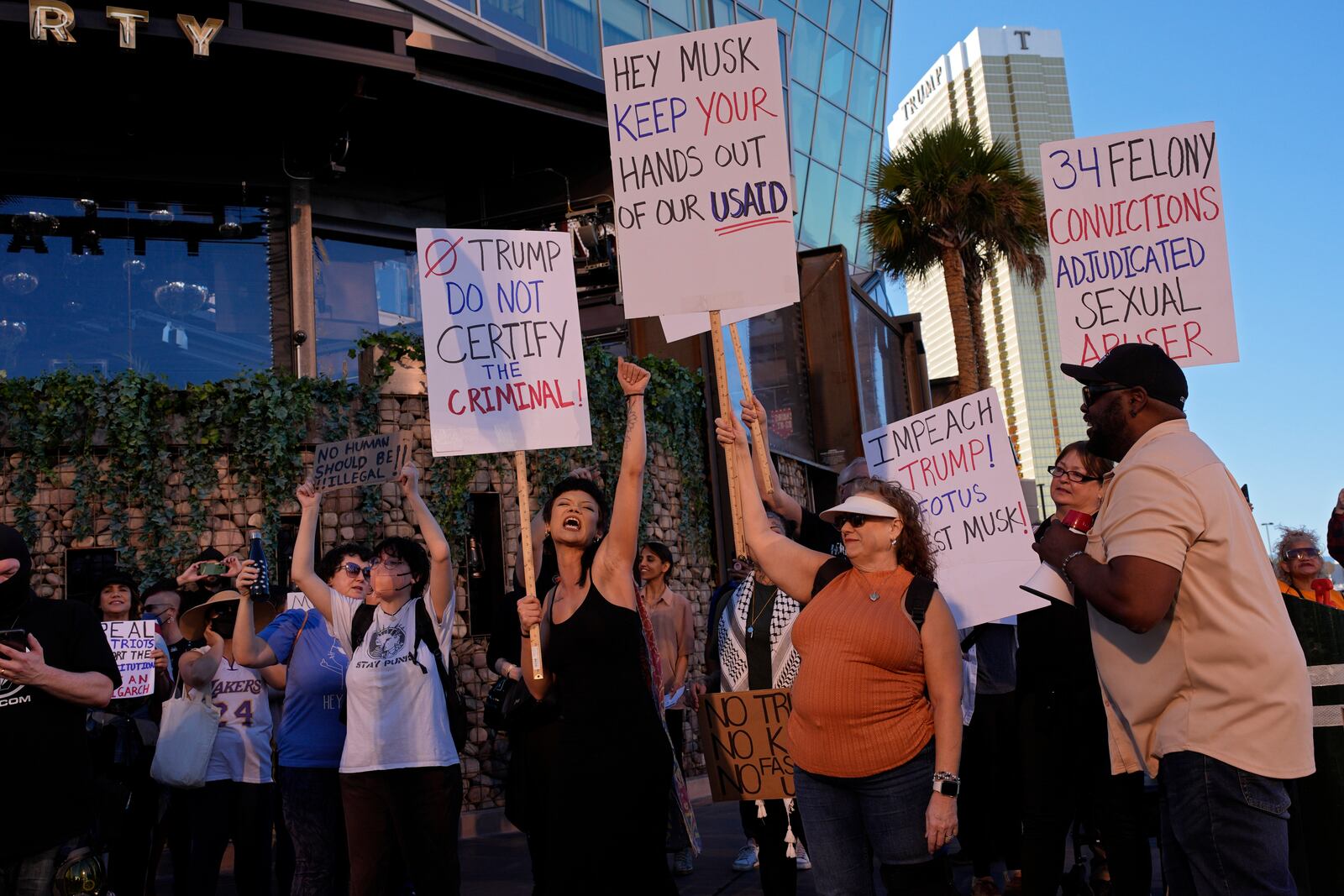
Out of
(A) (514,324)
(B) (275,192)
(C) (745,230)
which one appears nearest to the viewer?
(C) (745,230)

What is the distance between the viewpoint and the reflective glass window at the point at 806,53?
88.7ft

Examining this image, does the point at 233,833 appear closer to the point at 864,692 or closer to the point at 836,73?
the point at 864,692

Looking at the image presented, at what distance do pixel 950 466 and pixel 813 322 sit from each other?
38.7 feet

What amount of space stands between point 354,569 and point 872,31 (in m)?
27.8

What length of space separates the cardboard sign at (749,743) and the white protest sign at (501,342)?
5.41 feet

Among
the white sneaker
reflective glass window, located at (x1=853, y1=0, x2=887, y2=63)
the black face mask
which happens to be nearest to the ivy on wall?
the white sneaker

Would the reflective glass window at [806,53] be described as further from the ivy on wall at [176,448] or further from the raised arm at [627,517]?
the raised arm at [627,517]

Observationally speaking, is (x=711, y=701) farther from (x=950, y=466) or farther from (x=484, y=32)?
(x=484, y=32)

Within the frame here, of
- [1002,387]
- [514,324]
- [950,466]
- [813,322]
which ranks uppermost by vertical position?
[1002,387]

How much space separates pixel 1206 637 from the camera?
3.40 metres

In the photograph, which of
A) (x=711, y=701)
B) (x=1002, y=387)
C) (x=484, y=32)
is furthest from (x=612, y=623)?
(x=1002, y=387)

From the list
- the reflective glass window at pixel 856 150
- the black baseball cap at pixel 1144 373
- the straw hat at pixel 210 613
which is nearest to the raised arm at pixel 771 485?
the black baseball cap at pixel 1144 373

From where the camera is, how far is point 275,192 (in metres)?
16.6

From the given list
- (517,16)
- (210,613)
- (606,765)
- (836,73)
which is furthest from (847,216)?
(606,765)
